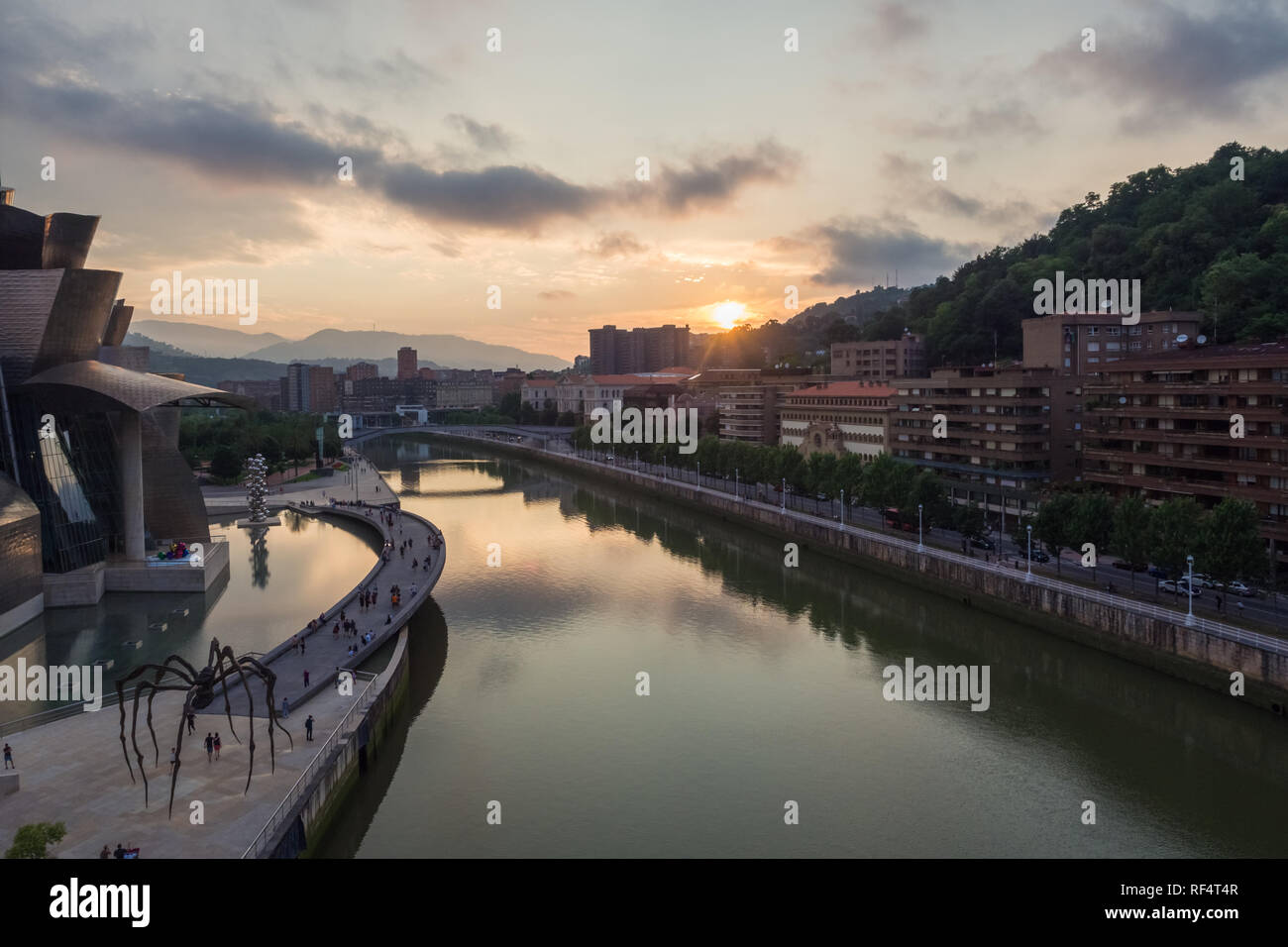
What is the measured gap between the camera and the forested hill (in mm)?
45847

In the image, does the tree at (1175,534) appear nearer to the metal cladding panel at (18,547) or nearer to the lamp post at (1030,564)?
the lamp post at (1030,564)

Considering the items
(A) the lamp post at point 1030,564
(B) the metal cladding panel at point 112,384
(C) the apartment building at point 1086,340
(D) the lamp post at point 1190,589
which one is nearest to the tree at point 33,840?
(B) the metal cladding panel at point 112,384

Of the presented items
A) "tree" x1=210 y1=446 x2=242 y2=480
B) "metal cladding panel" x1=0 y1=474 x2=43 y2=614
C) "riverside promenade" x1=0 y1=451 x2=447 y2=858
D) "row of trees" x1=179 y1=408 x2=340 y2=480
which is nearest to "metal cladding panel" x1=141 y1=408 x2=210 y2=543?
"metal cladding panel" x1=0 y1=474 x2=43 y2=614

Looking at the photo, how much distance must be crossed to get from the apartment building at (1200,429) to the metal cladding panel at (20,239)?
3895 cm

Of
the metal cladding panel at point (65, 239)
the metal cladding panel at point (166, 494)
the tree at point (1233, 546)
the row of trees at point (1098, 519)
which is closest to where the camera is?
the tree at point (1233, 546)

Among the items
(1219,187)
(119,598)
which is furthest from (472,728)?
(1219,187)

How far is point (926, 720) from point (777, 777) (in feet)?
16.1

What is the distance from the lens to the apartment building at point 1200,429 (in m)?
25.9

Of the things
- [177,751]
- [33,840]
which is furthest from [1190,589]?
[33,840]

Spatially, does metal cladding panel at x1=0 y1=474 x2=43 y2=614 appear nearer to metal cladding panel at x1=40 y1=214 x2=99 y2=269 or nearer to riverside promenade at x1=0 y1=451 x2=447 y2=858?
riverside promenade at x1=0 y1=451 x2=447 y2=858

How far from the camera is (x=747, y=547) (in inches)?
1636

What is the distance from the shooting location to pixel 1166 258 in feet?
182

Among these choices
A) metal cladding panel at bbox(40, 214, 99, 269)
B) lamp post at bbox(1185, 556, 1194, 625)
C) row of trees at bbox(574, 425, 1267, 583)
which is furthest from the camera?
metal cladding panel at bbox(40, 214, 99, 269)

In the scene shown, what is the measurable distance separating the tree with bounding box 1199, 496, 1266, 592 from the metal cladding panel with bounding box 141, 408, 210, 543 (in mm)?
35232
